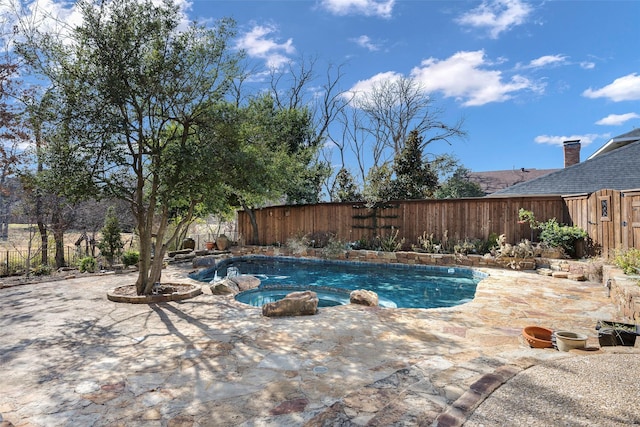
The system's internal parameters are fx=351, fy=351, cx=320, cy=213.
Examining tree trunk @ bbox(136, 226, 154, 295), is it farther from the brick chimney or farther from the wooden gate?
the brick chimney

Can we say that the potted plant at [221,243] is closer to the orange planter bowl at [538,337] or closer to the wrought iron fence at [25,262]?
the wrought iron fence at [25,262]

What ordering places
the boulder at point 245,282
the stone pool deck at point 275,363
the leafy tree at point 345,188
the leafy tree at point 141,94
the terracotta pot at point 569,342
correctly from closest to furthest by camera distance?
the stone pool deck at point 275,363 → the terracotta pot at point 569,342 → the leafy tree at point 141,94 → the boulder at point 245,282 → the leafy tree at point 345,188

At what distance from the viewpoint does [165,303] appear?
5.66 metres

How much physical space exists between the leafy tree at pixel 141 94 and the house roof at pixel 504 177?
949 inches

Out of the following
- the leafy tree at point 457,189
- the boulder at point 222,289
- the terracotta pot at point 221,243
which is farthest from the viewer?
the leafy tree at point 457,189

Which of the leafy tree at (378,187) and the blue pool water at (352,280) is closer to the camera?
the blue pool water at (352,280)

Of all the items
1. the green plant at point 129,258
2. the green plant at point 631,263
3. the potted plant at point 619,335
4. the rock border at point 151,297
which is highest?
the green plant at point 631,263

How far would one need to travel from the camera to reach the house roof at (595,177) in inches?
424

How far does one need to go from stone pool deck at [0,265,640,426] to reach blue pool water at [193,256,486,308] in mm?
2099

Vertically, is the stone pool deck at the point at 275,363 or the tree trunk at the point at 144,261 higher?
the tree trunk at the point at 144,261

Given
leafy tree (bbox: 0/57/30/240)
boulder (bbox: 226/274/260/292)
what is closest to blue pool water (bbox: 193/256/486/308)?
boulder (bbox: 226/274/260/292)

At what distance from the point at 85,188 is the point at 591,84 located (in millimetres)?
16223

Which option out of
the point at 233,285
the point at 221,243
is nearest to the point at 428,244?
the point at 233,285

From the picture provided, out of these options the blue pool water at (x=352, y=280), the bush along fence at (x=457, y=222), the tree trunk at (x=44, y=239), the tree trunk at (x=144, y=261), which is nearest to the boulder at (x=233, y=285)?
the blue pool water at (x=352, y=280)
